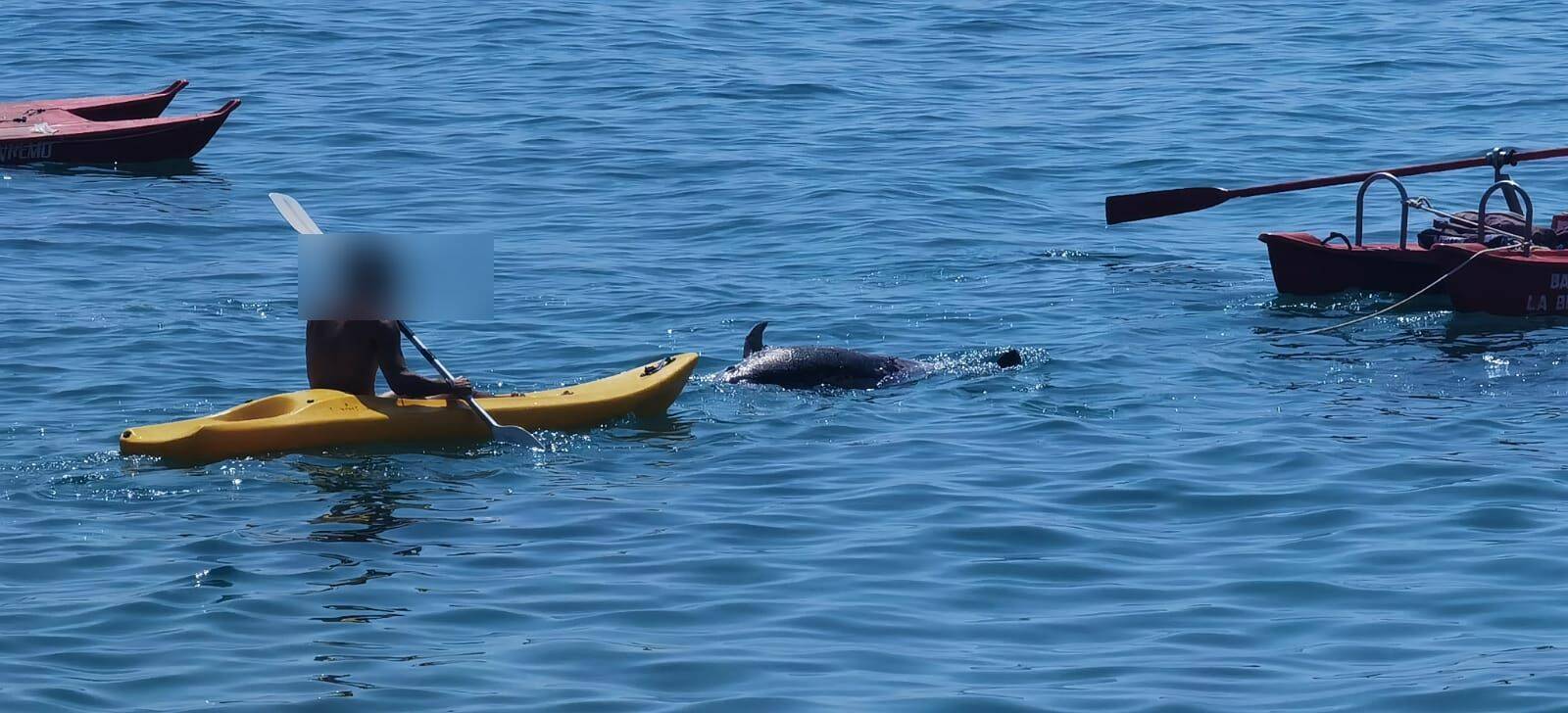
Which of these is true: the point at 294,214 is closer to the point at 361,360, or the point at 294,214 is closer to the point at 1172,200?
the point at 361,360

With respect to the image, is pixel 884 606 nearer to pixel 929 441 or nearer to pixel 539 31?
pixel 929 441

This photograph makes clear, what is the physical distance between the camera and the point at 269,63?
27.6 metres

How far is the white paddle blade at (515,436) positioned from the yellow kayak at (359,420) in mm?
104

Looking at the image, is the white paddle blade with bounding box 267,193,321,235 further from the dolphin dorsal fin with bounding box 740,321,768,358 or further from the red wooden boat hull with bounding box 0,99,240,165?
the red wooden boat hull with bounding box 0,99,240,165

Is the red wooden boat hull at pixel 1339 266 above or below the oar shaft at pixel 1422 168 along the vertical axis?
below

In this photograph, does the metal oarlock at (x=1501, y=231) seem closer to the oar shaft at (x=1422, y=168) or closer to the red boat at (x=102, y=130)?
the oar shaft at (x=1422, y=168)

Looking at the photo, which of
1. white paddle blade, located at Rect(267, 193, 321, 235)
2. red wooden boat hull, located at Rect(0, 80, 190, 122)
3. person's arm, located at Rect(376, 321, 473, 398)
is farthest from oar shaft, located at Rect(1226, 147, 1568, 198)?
red wooden boat hull, located at Rect(0, 80, 190, 122)

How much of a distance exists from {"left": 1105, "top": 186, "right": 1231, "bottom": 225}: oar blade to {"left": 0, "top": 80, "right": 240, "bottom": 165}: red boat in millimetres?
9818

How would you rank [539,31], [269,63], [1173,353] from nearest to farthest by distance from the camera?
[1173,353], [269,63], [539,31]

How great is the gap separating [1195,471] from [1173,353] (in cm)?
304

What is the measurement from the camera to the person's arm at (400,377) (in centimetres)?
1057

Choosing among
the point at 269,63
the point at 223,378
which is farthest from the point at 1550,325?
the point at 269,63

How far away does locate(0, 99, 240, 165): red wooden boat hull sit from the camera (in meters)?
20.5

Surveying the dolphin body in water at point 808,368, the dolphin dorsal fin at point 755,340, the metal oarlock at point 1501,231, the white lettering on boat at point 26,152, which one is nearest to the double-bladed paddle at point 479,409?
the dolphin body in water at point 808,368
